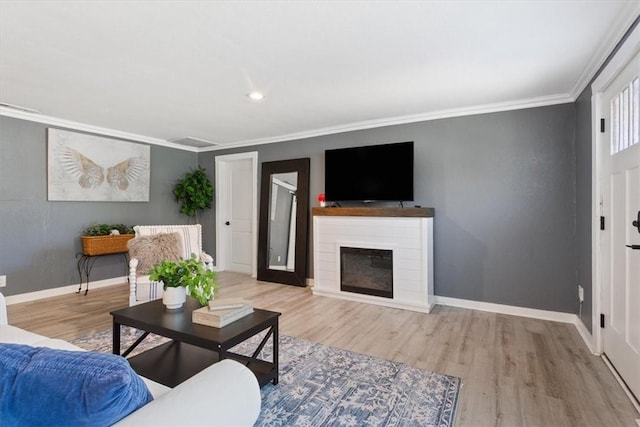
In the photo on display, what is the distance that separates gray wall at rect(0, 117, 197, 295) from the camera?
377cm

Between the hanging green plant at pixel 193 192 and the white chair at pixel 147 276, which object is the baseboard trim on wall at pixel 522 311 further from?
the hanging green plant at pixel 193 192

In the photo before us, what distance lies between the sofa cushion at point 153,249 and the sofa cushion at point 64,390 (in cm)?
271

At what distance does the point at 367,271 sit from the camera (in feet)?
13.0

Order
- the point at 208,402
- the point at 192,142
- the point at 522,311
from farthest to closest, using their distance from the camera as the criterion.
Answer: the point at 192,142 → the point at 522,311 → the point at 208,402

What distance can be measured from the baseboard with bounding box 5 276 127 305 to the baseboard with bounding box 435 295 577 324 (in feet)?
14.7

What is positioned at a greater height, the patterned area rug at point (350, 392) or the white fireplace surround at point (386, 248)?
the white fireplace surround at point (386, 248)

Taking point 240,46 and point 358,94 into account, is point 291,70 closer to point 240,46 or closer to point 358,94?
point 240,46

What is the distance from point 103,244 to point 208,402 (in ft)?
14.0

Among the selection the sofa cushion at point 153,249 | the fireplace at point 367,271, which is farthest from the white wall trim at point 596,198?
the sofa cushion at point 153,249

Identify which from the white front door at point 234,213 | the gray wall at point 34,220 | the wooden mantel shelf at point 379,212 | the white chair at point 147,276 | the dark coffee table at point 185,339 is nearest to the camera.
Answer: the dark coffee table at point 185,339

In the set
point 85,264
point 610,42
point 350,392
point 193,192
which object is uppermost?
point 610,42

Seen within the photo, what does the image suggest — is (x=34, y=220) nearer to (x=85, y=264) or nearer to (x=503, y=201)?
(x=85, y=264)

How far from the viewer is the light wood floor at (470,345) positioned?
1.82 meters

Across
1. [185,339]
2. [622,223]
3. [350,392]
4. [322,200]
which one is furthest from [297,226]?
[622,223]
